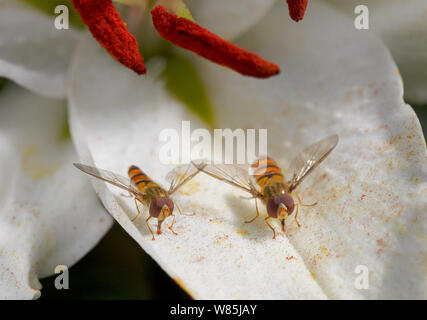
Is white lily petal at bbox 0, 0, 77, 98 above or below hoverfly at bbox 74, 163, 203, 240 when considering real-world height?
above

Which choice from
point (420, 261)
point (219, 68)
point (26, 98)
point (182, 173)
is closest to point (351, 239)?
point (420, 261)

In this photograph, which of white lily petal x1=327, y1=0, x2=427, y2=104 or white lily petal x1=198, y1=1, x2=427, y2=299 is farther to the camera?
white lily petal x1=327, y1=0, x2=427, y2=104

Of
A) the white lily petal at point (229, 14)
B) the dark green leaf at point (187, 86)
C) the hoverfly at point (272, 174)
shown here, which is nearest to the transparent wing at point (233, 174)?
the hoverfly at point (272, 174)

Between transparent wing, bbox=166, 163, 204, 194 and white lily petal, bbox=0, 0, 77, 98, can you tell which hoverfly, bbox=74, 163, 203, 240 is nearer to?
transparent wing, bbox=166, 163, 204, 194

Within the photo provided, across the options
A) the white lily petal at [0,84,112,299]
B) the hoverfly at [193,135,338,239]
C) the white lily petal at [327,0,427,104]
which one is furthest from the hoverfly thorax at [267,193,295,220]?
the white lily petal at [327,0,427,104]

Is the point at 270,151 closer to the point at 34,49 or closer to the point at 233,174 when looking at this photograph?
the point at 233,174

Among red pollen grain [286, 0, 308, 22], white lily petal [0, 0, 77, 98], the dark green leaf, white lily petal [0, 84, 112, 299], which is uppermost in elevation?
red pollen grain [286, 0, 308, 22]
